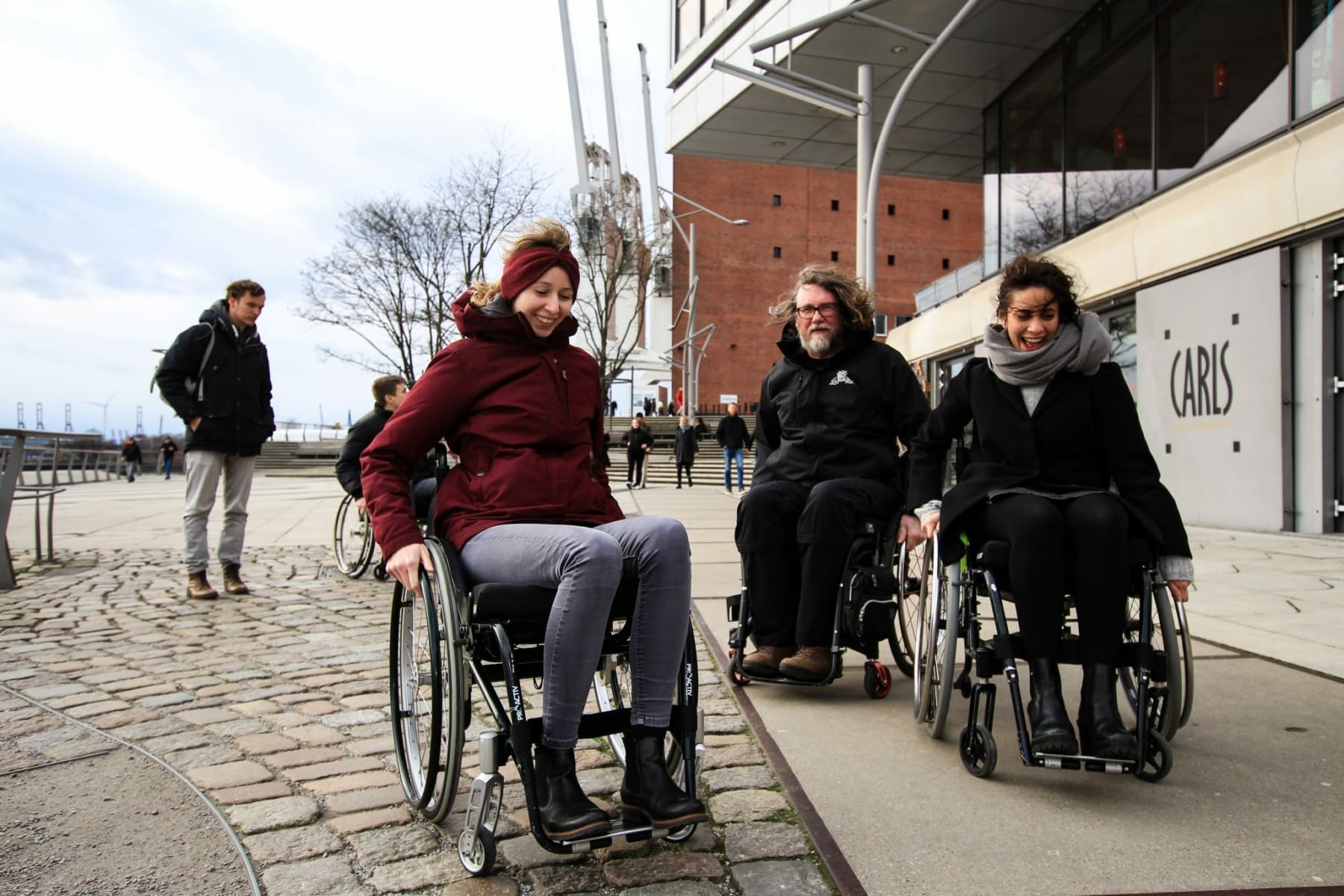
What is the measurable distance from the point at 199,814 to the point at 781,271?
67351 millimetres

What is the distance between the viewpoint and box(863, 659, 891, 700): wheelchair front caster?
4086 millimetres

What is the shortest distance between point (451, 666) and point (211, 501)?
5.48m

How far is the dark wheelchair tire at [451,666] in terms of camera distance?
244 cm

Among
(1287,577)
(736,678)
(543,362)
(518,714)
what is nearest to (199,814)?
(518,714)

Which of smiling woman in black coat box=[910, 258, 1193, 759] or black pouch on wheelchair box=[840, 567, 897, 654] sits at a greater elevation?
smiling woman in black coat box=[910, 258, 1193, 759]

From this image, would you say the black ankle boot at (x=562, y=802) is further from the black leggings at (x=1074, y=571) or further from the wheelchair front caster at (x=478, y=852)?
the black leggings at (x=1074, y=571)

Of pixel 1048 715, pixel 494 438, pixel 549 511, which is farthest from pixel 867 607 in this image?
pixel 494 438

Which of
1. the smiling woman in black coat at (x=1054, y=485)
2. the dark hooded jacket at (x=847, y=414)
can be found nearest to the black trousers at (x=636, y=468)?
the dark hooded jacket at (x=847, y=414)

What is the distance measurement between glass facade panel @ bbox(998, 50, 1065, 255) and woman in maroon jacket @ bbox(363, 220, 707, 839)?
52.6 feet

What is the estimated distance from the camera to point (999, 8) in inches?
623

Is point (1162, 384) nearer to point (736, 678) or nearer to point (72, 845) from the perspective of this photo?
point (736, 678)

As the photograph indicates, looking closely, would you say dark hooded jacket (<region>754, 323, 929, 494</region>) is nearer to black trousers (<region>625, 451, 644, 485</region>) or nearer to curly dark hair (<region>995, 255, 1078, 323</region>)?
curly dark hair (<region>995, 255, 1078, 323</region>)

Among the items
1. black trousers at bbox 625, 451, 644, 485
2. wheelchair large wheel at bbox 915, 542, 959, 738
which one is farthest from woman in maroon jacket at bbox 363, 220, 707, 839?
black trousers at bbox 625, 451, 644, 485

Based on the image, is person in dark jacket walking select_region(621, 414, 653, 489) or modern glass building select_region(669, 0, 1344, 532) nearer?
modern glass building select_region(669, 0, 1344, 532)
